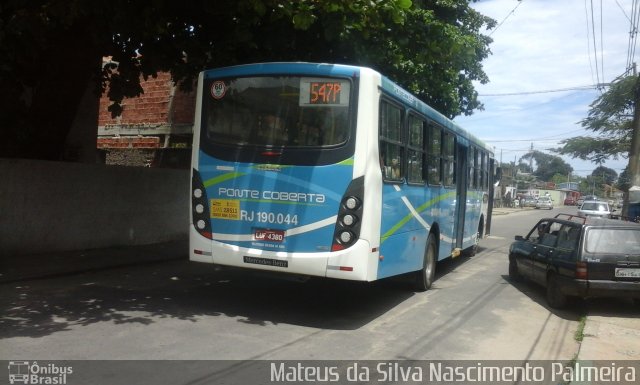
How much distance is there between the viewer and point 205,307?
7285mm

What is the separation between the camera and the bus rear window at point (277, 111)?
6.55 meters

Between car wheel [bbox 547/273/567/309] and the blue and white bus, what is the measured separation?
8.83 ft

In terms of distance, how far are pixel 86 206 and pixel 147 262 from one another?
1848 millimetres

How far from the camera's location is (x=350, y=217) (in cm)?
640

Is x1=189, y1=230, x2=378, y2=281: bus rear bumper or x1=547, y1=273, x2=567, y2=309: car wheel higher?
x1=189, y1=230, x2=378, y2=281: bus rear bumper

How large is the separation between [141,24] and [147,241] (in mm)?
6241

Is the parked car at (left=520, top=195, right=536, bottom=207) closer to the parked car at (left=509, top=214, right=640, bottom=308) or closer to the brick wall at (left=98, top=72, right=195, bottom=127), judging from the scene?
the brick wall at (left=98, top=72, right=195, bottom=127)

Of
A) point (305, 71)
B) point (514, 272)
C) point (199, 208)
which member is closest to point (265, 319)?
point (199, 208)

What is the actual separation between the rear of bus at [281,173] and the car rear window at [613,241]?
3.64m

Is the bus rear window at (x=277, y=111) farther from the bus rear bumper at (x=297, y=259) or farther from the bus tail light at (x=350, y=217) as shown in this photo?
the bus rear bumper at (x=297, y=259)

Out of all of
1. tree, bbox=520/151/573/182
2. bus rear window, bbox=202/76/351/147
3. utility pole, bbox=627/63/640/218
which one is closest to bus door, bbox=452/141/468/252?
bus rear window, bbox=202/76/351/147

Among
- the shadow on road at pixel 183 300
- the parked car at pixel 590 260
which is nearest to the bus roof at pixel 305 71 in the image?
the shadow on road at pixel 183 300

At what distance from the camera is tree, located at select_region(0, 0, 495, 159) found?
303 inches

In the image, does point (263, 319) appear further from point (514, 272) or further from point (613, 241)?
point (514, 272)
